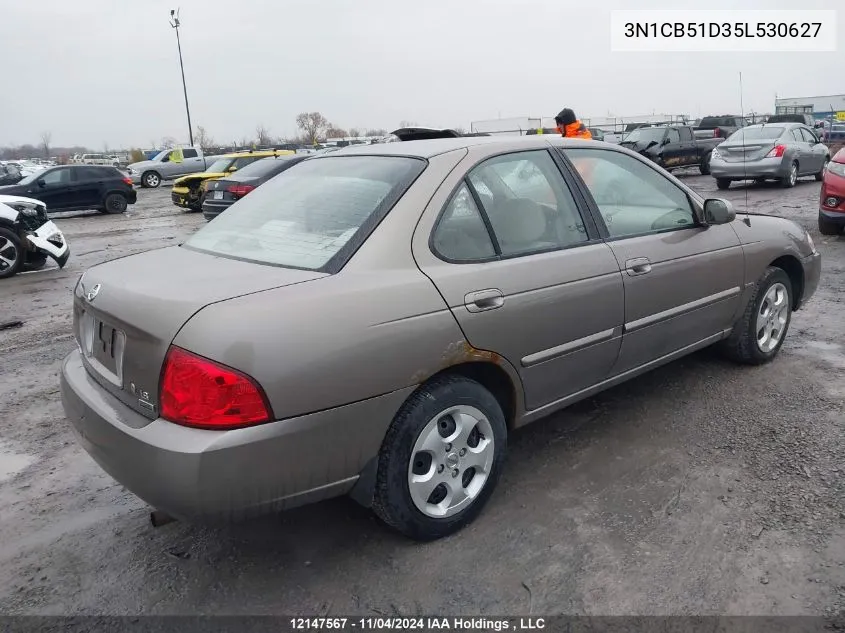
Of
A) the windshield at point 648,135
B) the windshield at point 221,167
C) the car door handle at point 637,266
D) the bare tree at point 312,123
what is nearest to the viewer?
the car door handle at point 637,266

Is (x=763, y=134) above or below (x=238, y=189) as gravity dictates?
above

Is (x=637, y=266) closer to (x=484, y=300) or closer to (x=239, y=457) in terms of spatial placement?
(x=484, y=300)

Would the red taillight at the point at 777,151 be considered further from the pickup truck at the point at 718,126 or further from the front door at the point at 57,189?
the front door at the point at 57,189

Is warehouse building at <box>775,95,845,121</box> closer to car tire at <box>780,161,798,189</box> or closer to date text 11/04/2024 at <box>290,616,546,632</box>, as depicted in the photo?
car tire at <box>780,161,798,189</box>

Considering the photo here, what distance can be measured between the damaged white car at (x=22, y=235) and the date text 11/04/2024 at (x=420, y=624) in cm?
890

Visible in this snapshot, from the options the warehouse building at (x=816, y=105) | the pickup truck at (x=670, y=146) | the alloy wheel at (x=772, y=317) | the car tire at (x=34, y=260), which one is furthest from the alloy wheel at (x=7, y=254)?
the warehouse building at (x=816, y=105)

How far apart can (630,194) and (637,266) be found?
0.57m

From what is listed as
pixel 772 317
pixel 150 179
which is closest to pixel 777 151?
pixel 772 317

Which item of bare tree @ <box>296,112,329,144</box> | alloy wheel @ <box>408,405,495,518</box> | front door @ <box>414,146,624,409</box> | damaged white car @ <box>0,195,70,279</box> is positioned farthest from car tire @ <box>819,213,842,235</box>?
bare tree @ <box>296,112,329,144</box>

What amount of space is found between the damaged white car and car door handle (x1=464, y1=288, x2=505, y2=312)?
28.8 feet

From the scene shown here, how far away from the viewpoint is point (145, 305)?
93.0 inches

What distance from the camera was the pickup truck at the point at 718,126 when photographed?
23.9 metres

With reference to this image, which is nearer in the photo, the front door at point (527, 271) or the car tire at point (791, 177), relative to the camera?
the front door at point (527, 271)

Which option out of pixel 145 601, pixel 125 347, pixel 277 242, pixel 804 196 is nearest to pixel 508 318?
pixel 277 242
